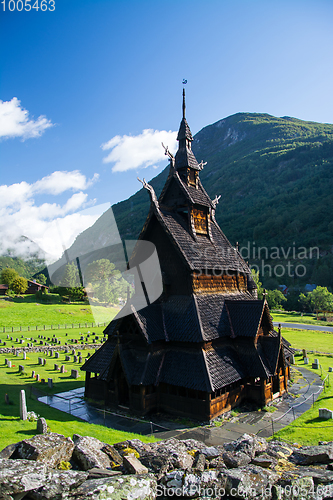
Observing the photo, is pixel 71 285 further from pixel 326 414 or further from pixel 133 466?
pixel 133 466

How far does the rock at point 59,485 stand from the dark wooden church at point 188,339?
957 centimetres

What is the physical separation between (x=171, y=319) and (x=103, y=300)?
216 feet

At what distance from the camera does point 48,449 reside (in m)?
6.73

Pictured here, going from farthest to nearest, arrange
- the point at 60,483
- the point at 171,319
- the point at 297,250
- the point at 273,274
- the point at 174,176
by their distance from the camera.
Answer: the point at 297,250 < the point at 273,274 < the point at 174,176 < the point at 171,319 < the point at 60,483

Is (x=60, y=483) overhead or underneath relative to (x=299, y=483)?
overhead

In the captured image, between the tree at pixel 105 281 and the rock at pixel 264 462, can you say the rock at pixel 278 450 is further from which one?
the tree at pixel 105 281

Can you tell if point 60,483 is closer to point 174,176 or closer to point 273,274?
point 174,176

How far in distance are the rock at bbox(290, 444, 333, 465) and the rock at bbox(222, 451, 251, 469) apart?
1580mm

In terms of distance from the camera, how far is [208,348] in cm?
1695

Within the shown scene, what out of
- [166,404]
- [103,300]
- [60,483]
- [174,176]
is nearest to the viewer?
[60,483]

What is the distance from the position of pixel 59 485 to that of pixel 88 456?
1.18 metres

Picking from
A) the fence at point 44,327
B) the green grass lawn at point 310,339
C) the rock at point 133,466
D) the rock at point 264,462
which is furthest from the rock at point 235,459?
the fence at point 44,327

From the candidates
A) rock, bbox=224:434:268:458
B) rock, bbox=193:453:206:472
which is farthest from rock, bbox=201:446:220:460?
rock, bbox=224:434:268:458

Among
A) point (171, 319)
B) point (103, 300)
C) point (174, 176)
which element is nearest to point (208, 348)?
point (171, 319)
